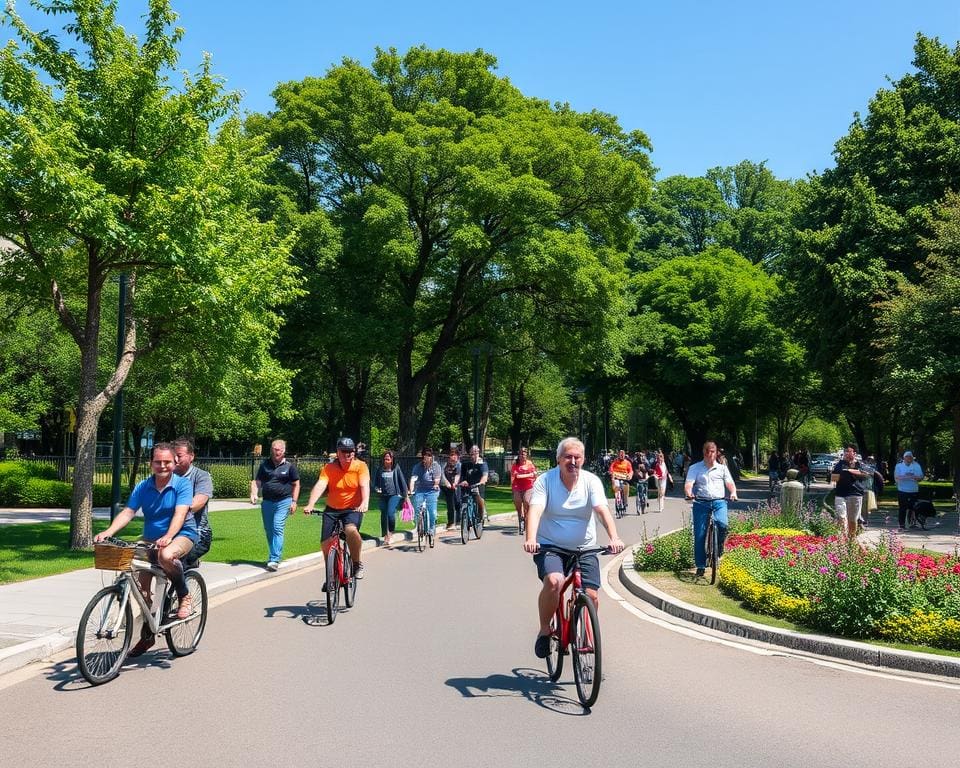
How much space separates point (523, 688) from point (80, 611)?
17.1 feet

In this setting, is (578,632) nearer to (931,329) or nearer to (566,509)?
(566,509)

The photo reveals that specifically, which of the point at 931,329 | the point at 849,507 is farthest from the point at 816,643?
the point at 931,329

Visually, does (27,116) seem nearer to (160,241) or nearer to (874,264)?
(160,241)

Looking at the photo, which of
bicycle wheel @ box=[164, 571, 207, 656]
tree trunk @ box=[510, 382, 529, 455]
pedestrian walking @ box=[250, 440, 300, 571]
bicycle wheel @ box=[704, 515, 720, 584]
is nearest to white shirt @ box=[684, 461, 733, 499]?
bicycle wheel @ box=[704, 515, 720, 584]

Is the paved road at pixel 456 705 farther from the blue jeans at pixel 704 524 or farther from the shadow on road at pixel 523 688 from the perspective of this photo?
the blue jeans at pixel 704 524

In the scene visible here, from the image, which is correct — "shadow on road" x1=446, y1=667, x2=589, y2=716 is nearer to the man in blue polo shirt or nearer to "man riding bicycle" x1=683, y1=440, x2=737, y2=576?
the man in blue polo shirt

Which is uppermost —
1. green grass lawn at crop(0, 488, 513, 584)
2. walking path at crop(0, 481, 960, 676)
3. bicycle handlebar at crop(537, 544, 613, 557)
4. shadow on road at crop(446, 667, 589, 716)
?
bicycle handlebar at crop(537, 544, 613, 557)

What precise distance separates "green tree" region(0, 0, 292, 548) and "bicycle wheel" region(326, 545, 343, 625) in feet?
20.3

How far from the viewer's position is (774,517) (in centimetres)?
1591

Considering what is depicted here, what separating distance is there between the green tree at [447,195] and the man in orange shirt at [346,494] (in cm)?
1766

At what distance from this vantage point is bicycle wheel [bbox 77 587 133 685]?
6.57 m

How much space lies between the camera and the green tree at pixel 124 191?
1305 centimetres

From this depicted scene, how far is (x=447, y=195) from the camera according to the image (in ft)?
96.0

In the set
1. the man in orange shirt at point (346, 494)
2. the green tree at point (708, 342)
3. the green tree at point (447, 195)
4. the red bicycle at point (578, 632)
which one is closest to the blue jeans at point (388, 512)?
the man in orange shirt at point (346, 494)
